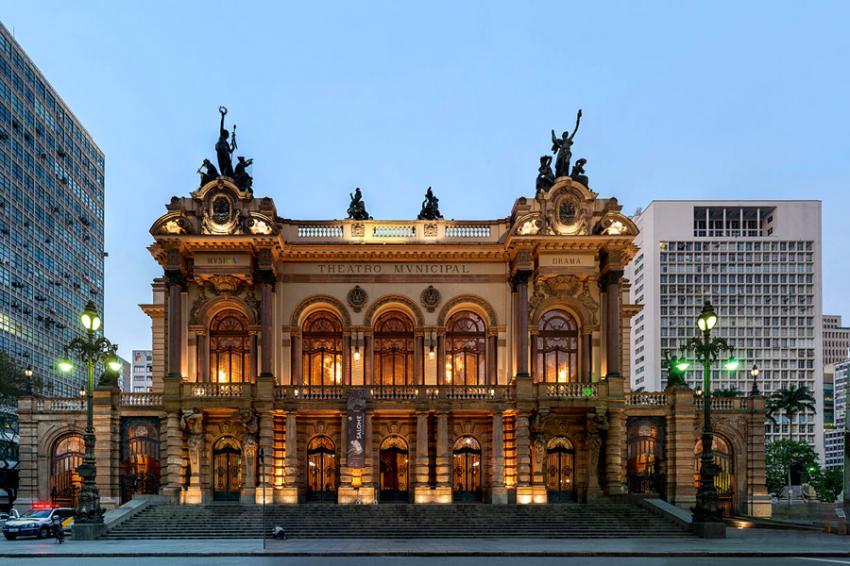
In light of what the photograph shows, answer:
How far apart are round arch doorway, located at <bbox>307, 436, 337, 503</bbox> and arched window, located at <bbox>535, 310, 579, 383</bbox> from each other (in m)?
11.4

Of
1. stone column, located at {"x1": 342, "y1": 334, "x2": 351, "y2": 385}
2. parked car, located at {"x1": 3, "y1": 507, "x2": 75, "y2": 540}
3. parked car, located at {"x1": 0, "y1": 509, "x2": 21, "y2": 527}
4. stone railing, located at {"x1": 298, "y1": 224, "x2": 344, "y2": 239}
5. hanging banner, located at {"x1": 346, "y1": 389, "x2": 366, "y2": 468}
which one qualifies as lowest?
parked car, located at {"x1": 0, "y1": 509, "x2": 21, "y2": 527}

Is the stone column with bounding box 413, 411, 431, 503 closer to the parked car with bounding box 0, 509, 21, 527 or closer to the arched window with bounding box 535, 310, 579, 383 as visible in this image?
the arched window with bounding box 535, 310, 579, 383

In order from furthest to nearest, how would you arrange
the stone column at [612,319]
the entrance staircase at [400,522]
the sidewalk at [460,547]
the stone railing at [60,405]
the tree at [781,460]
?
the tree at [781,460] → the stone railing at [60,405] → the stone column at [612,319] → the entrance staircase at [400,522] → the sidewalk at [460,547]

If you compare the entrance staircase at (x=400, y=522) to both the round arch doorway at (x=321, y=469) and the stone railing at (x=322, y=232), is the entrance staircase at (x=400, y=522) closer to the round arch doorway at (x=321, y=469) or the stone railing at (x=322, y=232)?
the round arch doorway at (x=321, y=469)

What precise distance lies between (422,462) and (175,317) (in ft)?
46.2

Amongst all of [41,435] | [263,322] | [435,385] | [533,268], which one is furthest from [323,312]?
[41,435]

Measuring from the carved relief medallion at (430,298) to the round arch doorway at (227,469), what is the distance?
1167 centimetres

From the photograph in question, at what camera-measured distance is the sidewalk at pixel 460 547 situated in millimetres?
28125

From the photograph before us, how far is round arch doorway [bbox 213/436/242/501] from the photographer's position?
1726 inches

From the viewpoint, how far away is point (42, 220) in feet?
313

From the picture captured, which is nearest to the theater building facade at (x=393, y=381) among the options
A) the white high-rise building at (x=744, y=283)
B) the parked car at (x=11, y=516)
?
the parked car at (x=11, y=516)

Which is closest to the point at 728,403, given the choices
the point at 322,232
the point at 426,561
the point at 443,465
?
the point at 443,465

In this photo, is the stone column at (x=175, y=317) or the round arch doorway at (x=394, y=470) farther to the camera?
the round arch doorway at (x=394, y=470)

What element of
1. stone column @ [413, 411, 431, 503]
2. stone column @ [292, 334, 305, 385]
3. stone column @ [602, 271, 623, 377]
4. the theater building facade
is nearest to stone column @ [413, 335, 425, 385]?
the theater building facade
